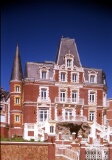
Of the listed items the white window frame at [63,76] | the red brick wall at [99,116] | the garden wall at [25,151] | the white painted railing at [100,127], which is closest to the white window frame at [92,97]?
the red brick wall at [99,116]

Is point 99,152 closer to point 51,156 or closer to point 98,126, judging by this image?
point 51,156

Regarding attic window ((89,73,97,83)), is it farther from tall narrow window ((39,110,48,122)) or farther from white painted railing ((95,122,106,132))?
tall narrow window ((39,110,48,122))

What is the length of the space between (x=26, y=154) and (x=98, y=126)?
515cm

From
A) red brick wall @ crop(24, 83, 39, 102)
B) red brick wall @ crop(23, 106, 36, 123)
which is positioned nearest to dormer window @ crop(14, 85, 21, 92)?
red brick wall @ crop(24, 83, 39, 102)

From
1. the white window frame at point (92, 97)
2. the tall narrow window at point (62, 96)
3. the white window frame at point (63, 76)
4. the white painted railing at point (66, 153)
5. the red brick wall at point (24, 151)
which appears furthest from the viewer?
the white window frame at point (92, 97)

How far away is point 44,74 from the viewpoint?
1473 cm

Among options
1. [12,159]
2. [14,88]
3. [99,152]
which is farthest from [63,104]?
[12,159]

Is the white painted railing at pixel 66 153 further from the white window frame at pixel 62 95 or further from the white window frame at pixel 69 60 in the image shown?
the white window frame at pixel 69 60

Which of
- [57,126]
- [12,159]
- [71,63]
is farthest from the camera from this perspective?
[71,63]

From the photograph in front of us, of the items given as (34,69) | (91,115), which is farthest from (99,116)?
(34,69)

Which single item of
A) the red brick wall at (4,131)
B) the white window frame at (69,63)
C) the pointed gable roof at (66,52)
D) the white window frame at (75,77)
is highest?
the pointed gable roof at (66,52)

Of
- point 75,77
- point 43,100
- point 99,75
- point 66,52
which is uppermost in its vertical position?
point 66,52

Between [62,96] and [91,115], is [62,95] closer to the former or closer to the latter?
[62,96]

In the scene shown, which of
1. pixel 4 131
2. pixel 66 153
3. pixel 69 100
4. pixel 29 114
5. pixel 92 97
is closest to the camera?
pixel 66 153
